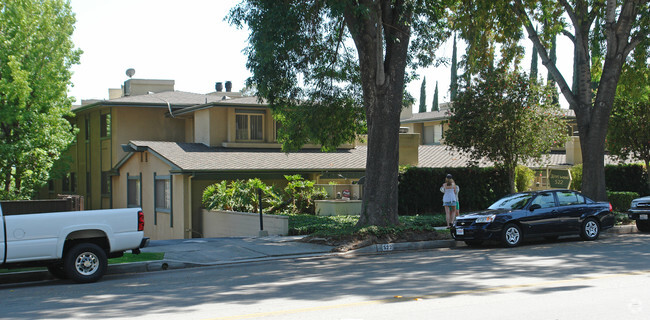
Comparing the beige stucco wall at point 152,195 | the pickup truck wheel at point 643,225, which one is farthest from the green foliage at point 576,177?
the beige stucco wall at point 152,195

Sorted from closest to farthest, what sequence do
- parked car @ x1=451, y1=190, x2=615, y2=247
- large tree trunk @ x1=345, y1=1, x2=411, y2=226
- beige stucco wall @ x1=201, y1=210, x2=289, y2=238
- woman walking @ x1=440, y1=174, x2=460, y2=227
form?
parked car @ x1=451, y1=190, x2=615, y2=247, large tree trunk @ x1=345, y1=1, x2=411, y2=226, woman walking @ x1=440, y1=174, x2=460, y2=227, beige stucco wall @ x1=201, y1=210, x2=289, y2=238

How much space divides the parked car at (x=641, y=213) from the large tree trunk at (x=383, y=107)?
320 inches

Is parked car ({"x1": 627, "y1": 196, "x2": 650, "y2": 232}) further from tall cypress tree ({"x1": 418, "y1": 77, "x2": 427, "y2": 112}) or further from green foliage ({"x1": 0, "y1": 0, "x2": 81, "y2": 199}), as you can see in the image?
tall cypress tree ({"x1": 418, "y1": 77, "x2": 427, "y2": 112})

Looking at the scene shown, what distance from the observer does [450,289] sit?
926cm

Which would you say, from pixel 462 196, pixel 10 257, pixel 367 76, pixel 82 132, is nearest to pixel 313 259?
pixel 367 76

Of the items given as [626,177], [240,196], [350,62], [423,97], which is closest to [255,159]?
[240,196]

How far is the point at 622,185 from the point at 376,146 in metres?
17.9

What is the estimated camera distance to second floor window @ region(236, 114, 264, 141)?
90.9ft

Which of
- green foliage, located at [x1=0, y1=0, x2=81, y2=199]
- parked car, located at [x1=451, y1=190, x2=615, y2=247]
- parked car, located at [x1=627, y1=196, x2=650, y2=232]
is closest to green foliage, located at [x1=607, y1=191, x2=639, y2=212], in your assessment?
parked car, located at [x1=627, y1=196, x2=650, y2=232]

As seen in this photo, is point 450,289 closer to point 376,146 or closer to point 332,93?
point 376,146

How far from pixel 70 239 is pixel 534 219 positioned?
11.1 metres

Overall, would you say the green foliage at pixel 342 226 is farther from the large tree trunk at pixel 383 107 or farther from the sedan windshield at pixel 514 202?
the sedan windshield at pixel 514 202

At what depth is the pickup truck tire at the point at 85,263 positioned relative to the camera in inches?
443

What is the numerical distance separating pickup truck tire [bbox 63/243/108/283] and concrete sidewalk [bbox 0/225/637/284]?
1264 millimetres
